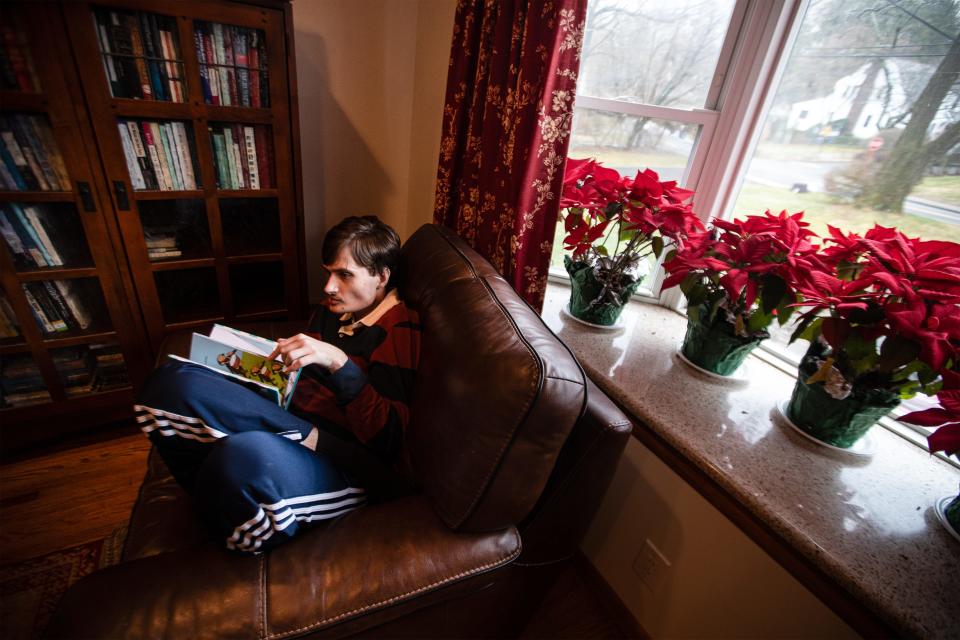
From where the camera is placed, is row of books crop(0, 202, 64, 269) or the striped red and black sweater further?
row of books crop(0, 202, 64, 269)

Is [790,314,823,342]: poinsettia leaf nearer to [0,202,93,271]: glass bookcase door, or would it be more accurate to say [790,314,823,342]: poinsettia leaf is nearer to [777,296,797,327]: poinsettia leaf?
[777,296,797,327]: poinsettia leaf

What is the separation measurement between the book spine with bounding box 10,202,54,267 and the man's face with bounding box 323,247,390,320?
87cm

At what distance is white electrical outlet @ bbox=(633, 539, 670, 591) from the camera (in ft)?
3.37

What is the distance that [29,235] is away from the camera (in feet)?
3.96

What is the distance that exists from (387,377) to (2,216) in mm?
1225

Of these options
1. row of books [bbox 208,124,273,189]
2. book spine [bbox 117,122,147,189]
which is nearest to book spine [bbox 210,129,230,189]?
row of books [bbox 208,124,273,189]

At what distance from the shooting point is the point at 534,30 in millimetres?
1093

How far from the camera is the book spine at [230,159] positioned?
136 cm

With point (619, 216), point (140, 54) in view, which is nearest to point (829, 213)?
point (619, 216)

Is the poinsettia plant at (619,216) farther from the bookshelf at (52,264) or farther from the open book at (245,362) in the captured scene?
the bookshelf at (52,264)

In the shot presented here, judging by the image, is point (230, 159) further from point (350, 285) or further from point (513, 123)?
point (513, 123)

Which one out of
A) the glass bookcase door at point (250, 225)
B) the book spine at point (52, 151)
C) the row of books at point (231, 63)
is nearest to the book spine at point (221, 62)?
the row of books at point (231, 63)

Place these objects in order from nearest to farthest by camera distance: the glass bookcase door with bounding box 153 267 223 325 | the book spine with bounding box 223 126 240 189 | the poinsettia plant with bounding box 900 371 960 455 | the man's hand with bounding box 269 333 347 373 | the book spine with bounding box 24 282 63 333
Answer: the poinsettia plant with bounding box 900 371 960 455
the man's hand with bounding box 269 333 347 373
the book spine with bounding box 24 282 63 333
the book spine with bounding box 223 126 240 189
the glass bookcase door with bounding box 153 267 223 325

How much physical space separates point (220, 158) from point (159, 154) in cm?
17
